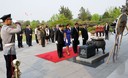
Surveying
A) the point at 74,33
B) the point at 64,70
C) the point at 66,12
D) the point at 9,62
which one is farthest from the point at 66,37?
the point at 66,12

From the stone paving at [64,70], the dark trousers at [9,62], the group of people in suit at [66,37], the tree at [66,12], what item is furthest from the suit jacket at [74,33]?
the tree at [66,12]

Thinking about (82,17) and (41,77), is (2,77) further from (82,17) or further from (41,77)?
(82,17)

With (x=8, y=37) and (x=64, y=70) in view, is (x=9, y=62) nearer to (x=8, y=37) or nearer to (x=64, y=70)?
(x=8, y=37)

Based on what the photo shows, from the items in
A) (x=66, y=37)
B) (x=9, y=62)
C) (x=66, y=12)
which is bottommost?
(x=9, y=62)

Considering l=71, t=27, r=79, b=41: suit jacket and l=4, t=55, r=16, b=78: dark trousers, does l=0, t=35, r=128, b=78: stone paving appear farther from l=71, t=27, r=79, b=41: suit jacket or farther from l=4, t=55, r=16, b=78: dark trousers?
l=71, t=27, r=79, b=41: suit jacket

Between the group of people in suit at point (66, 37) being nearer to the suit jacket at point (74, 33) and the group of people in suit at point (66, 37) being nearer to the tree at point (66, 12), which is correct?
the suit jacket at point (74, 33)

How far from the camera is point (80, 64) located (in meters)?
6.09

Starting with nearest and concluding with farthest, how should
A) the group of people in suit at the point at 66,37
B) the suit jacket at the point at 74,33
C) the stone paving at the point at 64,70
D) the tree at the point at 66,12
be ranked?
the stone paving at the point at 64,70, the group of people in suit at the point at 66,37, the suit jacket at the point at 74,33, the tree at the point at 66,12

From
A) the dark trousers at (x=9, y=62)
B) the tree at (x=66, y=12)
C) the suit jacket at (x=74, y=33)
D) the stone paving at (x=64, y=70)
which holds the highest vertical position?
the tree at (x=66, y=12)

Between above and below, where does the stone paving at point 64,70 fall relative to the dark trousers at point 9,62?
below

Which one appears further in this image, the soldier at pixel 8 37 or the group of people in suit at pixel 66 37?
the group of people in suit at pixel 66 37

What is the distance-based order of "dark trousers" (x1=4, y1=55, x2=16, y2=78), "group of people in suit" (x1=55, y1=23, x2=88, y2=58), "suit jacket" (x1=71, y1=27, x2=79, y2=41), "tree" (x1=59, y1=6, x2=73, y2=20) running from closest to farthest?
→ "dark trousers" (x1=4, y1=55, x2=16, y2=78), "group of people in suit" (x1=55, y1=23, x2=88, y2=58), "suit jacket" (x1=71, y1=27, x2=79, y2=41), "tree" (x1=59, y1=6, x2=73, y2=20)

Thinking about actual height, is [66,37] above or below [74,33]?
below

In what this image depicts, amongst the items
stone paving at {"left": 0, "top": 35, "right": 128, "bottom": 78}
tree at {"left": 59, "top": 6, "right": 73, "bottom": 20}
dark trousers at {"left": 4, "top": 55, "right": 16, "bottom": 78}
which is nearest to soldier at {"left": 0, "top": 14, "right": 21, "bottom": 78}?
dark trousers at {"left": 4, "top": 55, "right": 16, "bottom": 78}
